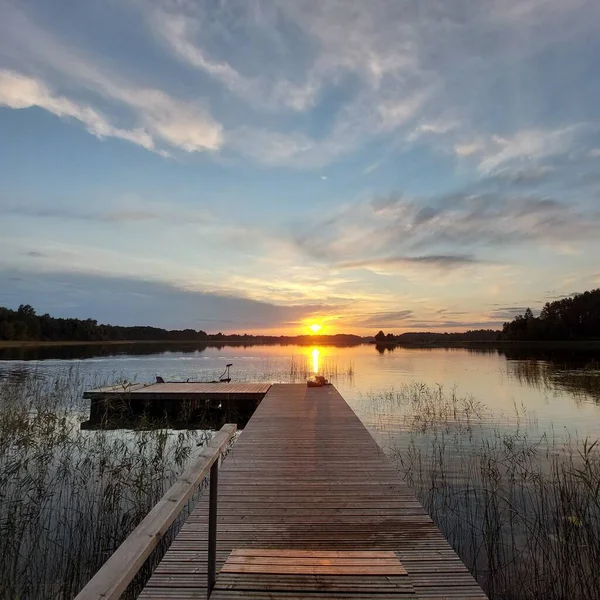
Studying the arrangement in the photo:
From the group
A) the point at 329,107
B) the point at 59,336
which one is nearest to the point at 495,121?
the point at 329,107

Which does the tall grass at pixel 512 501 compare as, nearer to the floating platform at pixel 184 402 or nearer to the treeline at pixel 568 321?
the floating platform at pixel 184 402

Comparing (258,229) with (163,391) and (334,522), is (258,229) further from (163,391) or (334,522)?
(334,522)

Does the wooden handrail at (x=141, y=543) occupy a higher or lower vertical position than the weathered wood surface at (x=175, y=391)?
higher

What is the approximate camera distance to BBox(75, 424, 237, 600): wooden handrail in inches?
45.5

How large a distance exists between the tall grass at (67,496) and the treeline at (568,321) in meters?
83.9

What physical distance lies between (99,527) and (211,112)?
9.52 metres

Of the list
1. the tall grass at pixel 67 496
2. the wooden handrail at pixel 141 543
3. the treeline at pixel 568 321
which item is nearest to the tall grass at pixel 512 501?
the wooden handrail at pixel 141 543

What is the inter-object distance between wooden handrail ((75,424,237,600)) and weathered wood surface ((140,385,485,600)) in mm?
1154

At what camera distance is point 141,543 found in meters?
1.49

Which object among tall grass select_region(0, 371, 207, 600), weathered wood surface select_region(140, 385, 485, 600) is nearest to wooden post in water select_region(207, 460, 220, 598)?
weathered wood surface select_region(140, 385, 485, 600)

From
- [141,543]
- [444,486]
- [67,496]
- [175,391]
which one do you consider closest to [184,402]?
[175,391]

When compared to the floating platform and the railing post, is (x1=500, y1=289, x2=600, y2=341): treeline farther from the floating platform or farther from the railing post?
the railing post

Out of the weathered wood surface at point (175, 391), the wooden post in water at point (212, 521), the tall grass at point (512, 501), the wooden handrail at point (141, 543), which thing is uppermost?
the wooden handrail at point (141, 543)

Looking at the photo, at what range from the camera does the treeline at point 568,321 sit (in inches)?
2906
